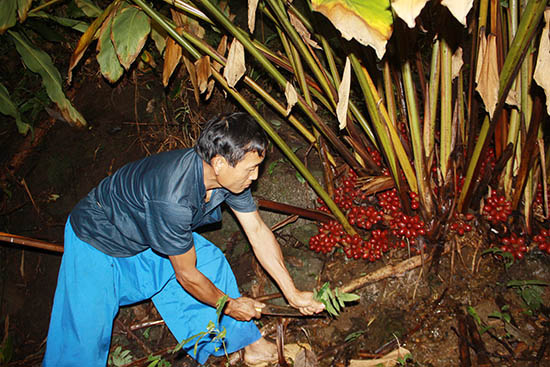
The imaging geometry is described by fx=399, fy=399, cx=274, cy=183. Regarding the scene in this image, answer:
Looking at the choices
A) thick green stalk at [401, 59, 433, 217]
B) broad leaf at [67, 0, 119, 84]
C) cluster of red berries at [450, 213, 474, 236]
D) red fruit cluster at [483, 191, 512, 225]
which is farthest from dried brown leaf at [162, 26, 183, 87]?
red fruit cluster at [483, 191, 512, 225]

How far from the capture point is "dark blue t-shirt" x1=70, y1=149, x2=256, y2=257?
1.64 metres

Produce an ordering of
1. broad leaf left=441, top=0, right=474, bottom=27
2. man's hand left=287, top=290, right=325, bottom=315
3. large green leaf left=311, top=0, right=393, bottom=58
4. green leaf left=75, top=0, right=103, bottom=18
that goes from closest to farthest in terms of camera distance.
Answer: broad leaf left=441, top=0, right=474, bottom=27
large green leaf left=311, top=0, right=393, bottom=58
man's hand left=287, top=290, right=325, bottom=315
green leaf left=75, top=0, right=103, bottom=18

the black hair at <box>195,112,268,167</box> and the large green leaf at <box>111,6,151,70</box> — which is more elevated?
the large green leaf at <box>111,6,151,70</box>

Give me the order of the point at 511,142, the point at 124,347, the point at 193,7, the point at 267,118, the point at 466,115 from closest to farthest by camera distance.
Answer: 1. the point at 511,142
2. the point at 193,7
3. the point at 466,115
4. the point at 124,347
5. the point at 267,118

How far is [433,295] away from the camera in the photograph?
7.19 feet

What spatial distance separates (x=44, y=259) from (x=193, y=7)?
88.6 inches

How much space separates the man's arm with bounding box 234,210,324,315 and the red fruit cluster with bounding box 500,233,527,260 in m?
1.07

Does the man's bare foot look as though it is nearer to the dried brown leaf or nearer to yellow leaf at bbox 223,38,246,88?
yellow leaf at bbox 223,38,246,88

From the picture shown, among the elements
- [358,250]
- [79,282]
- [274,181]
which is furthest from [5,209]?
[358,250]

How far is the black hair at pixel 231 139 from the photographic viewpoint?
161 centimetres

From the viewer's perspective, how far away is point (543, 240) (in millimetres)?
2039

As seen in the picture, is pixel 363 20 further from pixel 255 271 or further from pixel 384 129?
pixel 255 271

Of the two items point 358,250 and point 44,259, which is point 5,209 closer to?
point 44,259

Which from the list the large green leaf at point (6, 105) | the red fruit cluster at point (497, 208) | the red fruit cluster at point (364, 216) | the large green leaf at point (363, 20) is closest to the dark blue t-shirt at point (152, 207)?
the red fruit cluster at point (364, 216)
